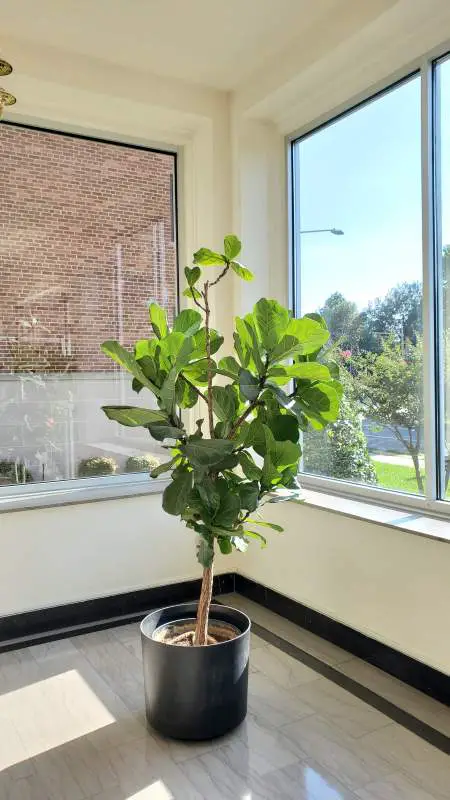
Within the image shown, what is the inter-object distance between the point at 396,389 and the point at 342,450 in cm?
52

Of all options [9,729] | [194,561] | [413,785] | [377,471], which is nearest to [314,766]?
[413,785]

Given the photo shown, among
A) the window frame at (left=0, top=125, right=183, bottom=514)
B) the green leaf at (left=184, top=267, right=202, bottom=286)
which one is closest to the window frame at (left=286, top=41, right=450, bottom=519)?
the green leaf at (left=184, top=267, right=202, bottom=286)

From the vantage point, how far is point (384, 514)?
286 centimetres

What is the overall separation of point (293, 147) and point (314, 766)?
3196mm

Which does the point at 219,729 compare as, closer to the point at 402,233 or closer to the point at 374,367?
the point at 374,367

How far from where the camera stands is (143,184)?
3.84 metres

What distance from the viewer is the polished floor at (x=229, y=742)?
2.04 meters

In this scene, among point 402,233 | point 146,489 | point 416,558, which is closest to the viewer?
point 416,558

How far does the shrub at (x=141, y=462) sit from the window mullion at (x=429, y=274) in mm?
1708

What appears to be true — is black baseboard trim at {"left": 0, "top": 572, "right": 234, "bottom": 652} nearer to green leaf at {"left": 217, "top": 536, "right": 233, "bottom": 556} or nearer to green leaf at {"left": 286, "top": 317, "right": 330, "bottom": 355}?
green leaf at {"left": 217, "top": 536, "right": 233, "bottom": 556}

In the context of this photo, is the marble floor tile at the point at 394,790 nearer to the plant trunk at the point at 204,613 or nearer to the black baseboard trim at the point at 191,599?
the black baseboard trim at the point at 191,599

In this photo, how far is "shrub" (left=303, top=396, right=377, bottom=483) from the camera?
3.19 m

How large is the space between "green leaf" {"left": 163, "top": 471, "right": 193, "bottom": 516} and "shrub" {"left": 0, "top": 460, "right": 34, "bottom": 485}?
58.5 inches

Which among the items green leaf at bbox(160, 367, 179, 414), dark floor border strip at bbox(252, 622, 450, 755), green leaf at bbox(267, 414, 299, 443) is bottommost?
dark floor border strip at bbox(252, 622, 450, 755)
